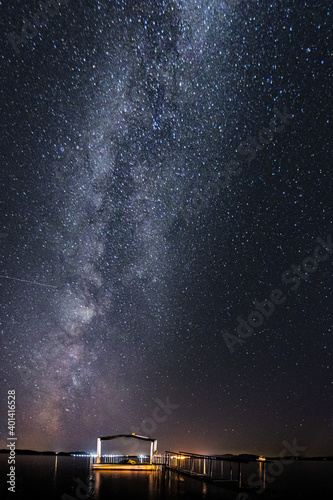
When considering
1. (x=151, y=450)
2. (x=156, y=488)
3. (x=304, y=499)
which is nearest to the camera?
(x=156, y=488)

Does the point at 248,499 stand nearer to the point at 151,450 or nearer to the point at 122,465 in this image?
the point at 151,450

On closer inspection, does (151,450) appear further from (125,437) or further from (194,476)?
(194,476)

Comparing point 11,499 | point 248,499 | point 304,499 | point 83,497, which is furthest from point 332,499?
point 11,499

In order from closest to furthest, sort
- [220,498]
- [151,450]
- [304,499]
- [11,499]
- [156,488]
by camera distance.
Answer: [220,498] → [11,499] → [156,488] → [304,499] → [151,450]

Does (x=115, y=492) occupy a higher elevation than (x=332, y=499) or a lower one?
higher

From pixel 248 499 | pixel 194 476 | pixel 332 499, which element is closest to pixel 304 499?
pixel 332 499

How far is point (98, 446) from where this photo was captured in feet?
78.9

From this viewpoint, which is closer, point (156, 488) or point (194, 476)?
point (156, 488)

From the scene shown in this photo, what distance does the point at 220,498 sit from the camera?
12.3 m

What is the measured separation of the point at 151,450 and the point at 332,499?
975cm

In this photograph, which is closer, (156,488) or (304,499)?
(156,488)

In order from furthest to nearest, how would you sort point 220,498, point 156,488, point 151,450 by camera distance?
point 151,450, point 156,488, point 220,498

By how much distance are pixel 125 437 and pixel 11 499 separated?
36.4 ft

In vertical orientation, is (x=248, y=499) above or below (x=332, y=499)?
above
